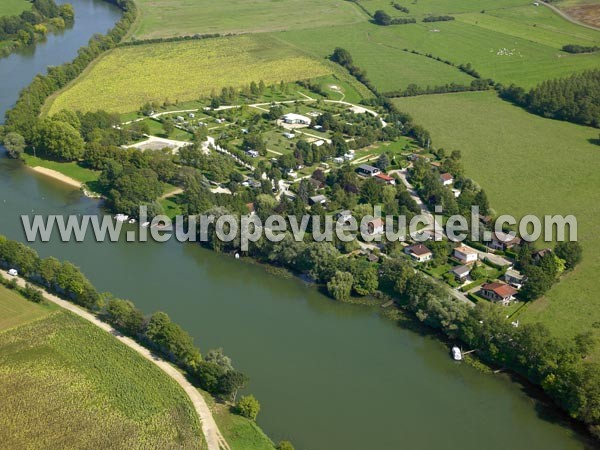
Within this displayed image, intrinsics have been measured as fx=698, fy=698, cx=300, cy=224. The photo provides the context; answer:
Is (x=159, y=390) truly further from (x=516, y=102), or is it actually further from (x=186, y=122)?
(x=516, y=102)

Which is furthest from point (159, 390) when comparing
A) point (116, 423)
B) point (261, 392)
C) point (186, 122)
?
point (186, 122)

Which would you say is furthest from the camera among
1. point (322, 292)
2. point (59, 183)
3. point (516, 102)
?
point (516, 102)

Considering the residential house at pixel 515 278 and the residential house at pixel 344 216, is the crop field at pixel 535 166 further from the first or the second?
the residential house at pixel 344 216

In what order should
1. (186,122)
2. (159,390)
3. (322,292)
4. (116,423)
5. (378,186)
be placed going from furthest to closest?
1. (186,122)
2. (378,186)
3. (322,292)
4. (159,390)
5. (116,423)

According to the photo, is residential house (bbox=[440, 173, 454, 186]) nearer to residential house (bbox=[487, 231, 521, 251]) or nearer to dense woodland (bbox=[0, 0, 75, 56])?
residential house (bbox=[487, 231, 521, 251])

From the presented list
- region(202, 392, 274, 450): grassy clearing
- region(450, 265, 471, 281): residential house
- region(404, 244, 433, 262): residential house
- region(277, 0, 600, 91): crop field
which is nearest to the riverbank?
region(404, 244, 433, 262): residential house

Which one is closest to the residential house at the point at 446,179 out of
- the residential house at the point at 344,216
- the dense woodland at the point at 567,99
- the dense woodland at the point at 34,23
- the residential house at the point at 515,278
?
the residential house at the point at 344,216

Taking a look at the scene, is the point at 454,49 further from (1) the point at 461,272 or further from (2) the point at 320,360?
A: (2) the point at 320,360
